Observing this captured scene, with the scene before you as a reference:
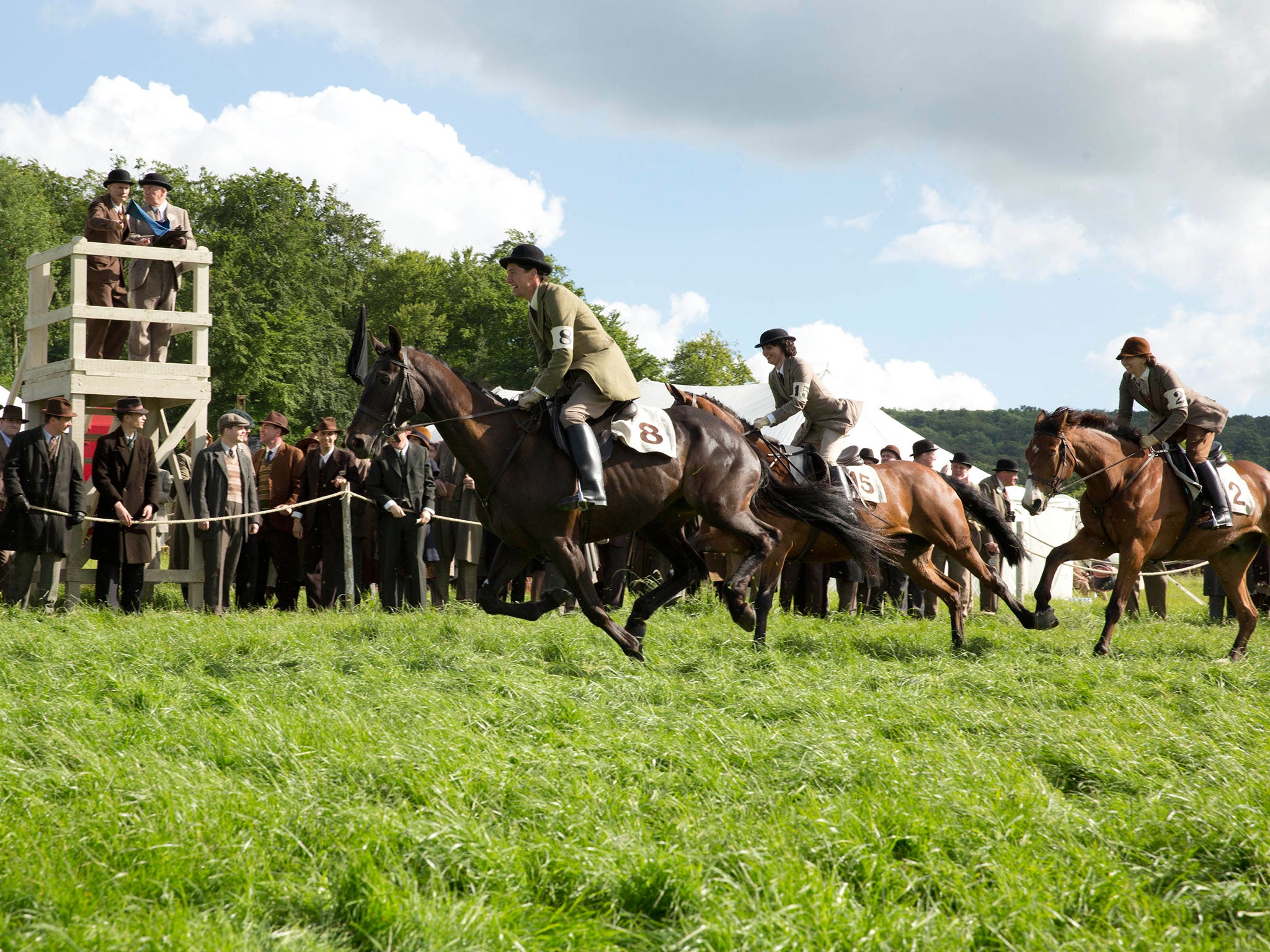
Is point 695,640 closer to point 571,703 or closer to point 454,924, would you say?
point 571,703

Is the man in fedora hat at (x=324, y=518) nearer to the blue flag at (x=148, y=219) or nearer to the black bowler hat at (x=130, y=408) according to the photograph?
the black bowler hat at (x=130, y=408)

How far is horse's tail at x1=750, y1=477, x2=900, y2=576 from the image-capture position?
31.1 ft

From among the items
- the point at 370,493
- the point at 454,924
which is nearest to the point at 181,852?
the point at 454,924

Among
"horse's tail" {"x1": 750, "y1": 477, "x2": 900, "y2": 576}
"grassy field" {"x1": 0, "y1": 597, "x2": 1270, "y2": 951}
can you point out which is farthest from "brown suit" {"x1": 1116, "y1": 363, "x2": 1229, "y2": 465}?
"grassy field" {"x1": 0, "y1": 597, "x2": 1270, "y2": 951}

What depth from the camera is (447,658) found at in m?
7.48

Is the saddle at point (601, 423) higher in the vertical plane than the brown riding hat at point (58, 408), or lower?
lower

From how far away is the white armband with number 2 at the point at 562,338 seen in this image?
8000 mm

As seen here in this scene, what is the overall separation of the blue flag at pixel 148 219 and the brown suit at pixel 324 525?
285cm

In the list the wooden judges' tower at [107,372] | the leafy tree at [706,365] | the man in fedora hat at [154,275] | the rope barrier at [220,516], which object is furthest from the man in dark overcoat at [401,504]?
the leafy tree at [706,365]

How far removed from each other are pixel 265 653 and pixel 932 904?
5615 mm

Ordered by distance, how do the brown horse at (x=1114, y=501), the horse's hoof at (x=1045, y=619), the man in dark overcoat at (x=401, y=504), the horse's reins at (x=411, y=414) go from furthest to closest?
1. the man in dark overcoat at (x=401, y=504)
2. the horse's hoof at (x=1045, y=619)
3. the brown horse at (x=1114, y=501)
4. the horse's reins at (x=411, y=414)

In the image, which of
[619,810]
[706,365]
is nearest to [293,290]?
[706,365]

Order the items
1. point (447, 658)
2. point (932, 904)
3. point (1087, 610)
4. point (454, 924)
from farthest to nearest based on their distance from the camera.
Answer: point (1087, 610) < point (447, 658) < point (932, 904) < point (454, 924)

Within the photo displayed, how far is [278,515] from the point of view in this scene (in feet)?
43.3
